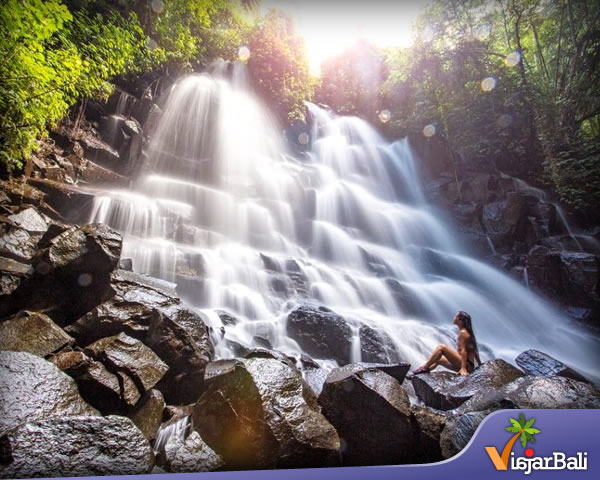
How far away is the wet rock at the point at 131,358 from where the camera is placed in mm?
2309

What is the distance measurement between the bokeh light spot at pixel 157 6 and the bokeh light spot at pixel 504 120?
11.9 m

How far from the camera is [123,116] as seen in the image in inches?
343

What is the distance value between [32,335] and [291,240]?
23.0 feet

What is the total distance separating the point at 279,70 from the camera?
13734 mm

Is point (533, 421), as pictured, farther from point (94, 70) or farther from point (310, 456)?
point (94, 70)

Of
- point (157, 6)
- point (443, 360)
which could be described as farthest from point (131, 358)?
point (157, 6)

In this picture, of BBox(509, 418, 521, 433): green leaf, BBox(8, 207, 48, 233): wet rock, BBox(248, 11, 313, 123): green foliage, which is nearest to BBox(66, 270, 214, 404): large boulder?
BBox(509, 418, 521, 433): green leaf

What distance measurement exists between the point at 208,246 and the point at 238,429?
556 centimetres

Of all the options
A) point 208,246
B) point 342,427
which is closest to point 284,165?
point 208,246

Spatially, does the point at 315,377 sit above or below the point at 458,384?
above

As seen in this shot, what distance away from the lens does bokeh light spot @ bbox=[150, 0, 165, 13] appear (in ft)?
15.1

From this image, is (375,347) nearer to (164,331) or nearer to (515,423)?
(515,423)

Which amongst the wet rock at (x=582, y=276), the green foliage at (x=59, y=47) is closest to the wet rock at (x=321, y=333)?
the green foliage at (x=59, y=47)

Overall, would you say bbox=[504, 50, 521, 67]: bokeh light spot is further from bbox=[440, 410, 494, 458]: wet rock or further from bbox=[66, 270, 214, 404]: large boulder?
bbox=[66, 270, 214, 404]: large boulder
